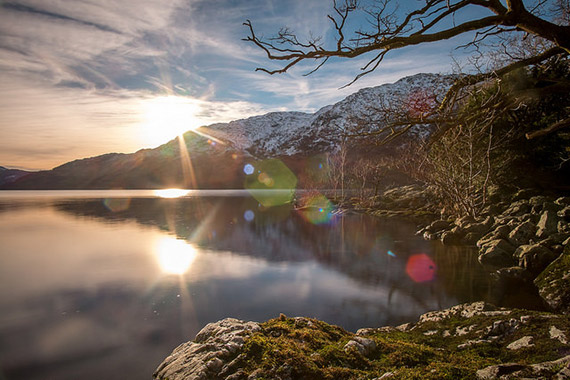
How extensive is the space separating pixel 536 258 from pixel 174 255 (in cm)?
1941

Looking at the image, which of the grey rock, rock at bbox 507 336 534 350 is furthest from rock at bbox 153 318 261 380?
the grey rock

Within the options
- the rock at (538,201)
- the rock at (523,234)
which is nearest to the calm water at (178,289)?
the rock at (523,234)

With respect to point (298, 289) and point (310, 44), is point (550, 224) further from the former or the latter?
point (310, 44)

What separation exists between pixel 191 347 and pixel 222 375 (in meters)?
1.38

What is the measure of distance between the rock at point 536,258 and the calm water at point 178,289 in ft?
6.18

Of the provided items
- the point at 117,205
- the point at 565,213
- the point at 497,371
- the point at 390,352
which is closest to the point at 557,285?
the point at 565,213

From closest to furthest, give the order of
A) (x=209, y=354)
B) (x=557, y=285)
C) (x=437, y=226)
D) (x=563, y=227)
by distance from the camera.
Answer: (x=209, y=354)
(x=557, y=285)
(x=563, y=227)
(x=437, y=226)

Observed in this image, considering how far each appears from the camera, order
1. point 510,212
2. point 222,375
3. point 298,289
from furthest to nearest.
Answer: point 510,212
point 298,289
point 222,375

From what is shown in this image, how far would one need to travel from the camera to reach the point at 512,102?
5.95 meters

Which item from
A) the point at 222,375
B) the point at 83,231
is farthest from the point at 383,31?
the point at 83,231

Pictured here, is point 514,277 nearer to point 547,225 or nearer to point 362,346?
point 547,225

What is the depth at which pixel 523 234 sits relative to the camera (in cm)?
1652

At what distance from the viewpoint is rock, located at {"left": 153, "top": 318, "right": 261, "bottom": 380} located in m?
5.08

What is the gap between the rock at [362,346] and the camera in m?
5.54
